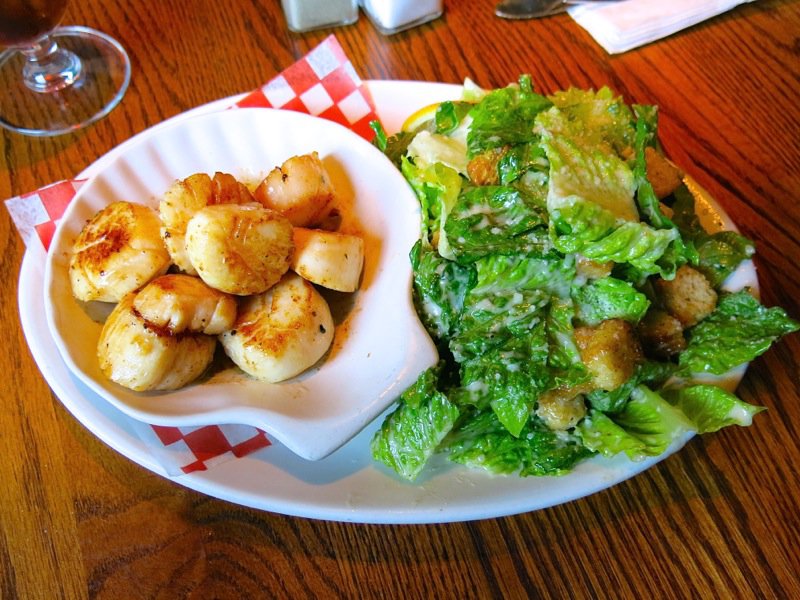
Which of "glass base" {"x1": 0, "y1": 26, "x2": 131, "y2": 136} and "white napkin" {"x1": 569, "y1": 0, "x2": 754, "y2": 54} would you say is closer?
"glass base" {"x1": 0, "y1": 26, "x2": 131, "y2": 136}

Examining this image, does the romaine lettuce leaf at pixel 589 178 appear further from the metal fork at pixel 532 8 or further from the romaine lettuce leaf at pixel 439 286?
the metal fork at pixel 532 8

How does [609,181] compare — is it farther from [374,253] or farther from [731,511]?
[731,511]

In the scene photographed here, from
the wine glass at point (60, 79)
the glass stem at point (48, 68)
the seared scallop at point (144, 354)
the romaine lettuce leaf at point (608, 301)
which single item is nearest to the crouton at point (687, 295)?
the romaine lettuce leaf at point (608, 301)

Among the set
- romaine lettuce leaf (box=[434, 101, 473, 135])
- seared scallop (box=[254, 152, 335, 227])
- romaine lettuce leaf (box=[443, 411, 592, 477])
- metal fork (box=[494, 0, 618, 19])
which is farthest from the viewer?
metal fork (box=[494, 0, 618, 19])

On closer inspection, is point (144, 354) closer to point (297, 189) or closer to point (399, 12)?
point (297, 189)

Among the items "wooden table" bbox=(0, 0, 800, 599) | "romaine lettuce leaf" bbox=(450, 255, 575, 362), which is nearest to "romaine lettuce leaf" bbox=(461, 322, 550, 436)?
"romaine lettuce leaf" bbox=(450, 255, 575, 362)

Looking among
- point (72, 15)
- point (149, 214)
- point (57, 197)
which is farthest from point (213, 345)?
point (72, 15)

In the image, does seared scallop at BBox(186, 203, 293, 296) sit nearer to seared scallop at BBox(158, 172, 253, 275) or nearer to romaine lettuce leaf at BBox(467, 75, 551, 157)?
seared scallop at BBox(158, 172, 253, 275)
